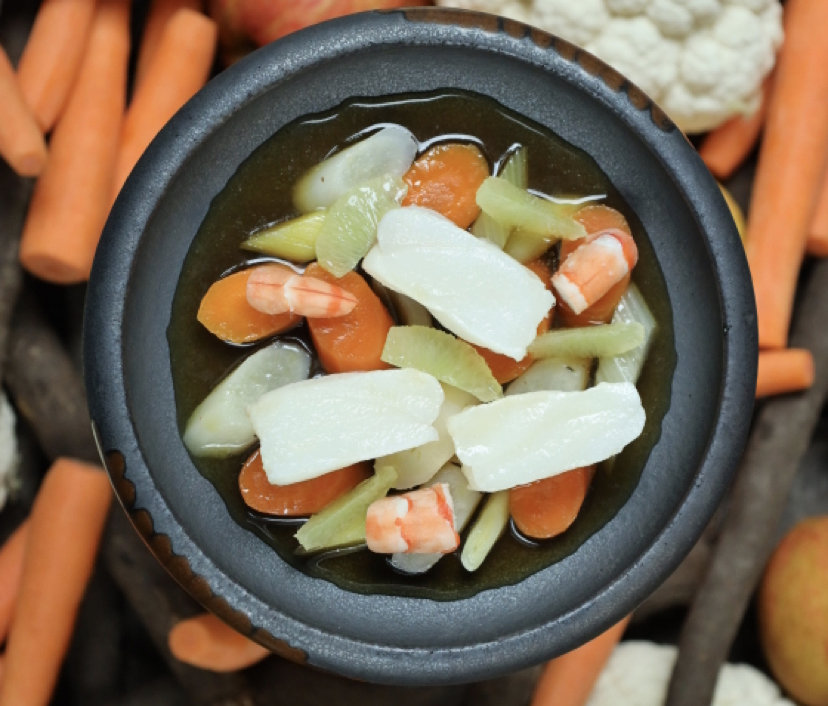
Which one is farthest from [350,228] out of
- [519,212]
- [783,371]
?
[783,371]

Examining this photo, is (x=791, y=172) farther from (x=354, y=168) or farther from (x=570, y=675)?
(x=570, y=675)

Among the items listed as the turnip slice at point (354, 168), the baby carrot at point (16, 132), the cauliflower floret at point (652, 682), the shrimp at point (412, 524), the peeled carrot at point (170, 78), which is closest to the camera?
the shrimp at point (412, 524)

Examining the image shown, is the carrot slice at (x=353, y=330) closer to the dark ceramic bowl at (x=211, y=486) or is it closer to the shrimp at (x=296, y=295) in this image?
the shrimp at (x=296, y=295)

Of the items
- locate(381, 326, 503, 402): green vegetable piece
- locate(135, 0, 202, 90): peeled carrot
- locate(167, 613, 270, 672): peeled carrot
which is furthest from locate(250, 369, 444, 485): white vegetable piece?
locate(135, 0, 202, 90): peeled carrot

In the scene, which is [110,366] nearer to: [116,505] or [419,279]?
[419,279]

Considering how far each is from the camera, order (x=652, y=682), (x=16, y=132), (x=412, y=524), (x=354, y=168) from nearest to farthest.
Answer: (x=412, y=524), (x=354, y=168), (x=16, y=132), (x=652, y=682)

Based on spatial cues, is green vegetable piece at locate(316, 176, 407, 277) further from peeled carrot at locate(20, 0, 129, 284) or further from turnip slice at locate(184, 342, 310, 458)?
peeled carrot at locate(20, 0, 129, 284)

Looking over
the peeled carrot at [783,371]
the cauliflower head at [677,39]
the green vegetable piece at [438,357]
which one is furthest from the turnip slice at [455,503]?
the cauliflower head at [677,39]
